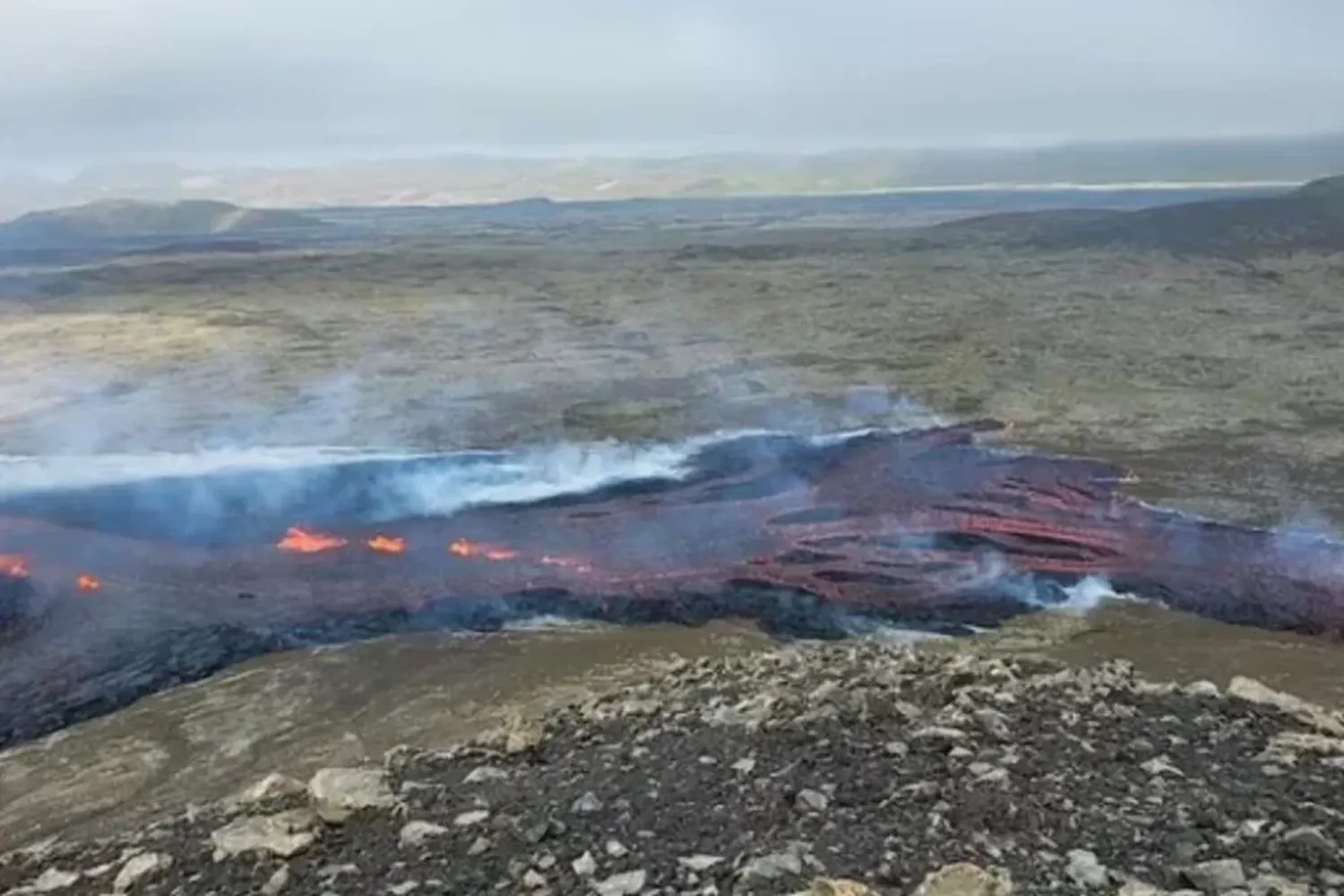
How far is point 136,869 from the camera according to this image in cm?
712

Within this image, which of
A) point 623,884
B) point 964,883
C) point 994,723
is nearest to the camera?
point 964,883

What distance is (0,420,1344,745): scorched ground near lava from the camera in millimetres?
14281

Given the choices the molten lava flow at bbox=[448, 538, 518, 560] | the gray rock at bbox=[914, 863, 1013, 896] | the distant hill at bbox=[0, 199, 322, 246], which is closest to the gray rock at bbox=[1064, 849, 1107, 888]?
the gray rock at bbox=[914, 863, 1013, 896]

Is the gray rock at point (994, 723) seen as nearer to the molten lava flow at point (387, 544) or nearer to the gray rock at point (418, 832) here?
the gray rock at point (418, 832)

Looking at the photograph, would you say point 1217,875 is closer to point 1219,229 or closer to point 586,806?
point 586,806

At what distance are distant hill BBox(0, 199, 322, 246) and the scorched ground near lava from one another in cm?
10971

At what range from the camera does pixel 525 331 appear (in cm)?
4472

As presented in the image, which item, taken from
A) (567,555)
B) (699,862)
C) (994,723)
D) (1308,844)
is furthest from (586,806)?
(567,555)

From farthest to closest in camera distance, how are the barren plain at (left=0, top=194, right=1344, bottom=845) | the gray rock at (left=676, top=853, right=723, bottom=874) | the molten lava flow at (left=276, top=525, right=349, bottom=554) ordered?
1. the molten lava flow at (left=276, top=525, right=349, bottom=554)
2. the barren plain at (left=0, top=194, right=1344, bottom=845)
3. the gray rock at (left=676, top=853, right=723, bottom=874)

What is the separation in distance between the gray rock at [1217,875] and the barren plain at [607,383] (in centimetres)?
658

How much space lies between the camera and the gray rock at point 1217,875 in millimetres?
5809

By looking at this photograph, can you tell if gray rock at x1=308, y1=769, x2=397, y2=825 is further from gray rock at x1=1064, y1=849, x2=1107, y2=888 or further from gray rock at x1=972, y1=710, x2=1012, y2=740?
gray rock at x1=1064, y1=849, x2=1107, y2=888

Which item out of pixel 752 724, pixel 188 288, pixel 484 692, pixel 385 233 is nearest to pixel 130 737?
pixel 484 692

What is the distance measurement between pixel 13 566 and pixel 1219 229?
61078 millimetres
